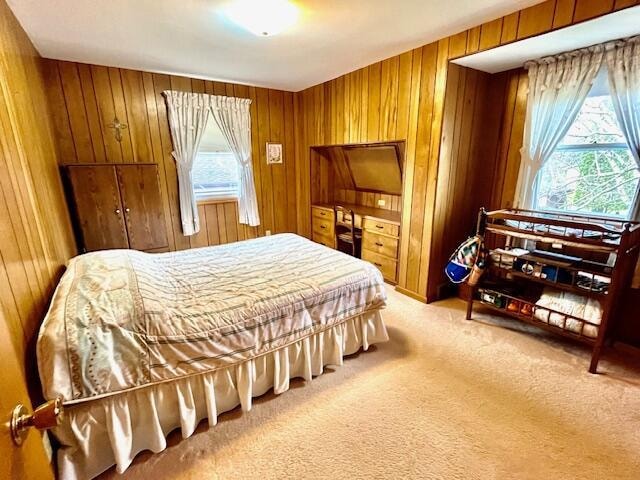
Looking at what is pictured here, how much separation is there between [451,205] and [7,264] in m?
3.14

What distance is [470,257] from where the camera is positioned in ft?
8.84

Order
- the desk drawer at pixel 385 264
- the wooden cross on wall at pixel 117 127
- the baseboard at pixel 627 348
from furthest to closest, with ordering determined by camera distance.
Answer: the desk drawer at pixel 385 264 → the wooden cross on wall at pixel 117 127 → the baseboard at pixel 627 348

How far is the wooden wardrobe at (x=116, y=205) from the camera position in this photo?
295cm

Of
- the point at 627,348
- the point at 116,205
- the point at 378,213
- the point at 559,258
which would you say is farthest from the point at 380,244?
the point at 116,205

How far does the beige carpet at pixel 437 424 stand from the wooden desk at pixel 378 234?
123 centimetres

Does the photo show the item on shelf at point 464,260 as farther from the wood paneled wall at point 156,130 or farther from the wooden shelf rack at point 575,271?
the wood paneled wall at point 156,130

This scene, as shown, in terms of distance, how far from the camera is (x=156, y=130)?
11.6ft

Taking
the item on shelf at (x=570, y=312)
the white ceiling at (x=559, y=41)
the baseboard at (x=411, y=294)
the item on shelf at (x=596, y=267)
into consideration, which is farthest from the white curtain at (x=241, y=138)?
the item on shelf at (x=596, y=267)

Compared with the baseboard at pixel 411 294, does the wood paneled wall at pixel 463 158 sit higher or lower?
higher

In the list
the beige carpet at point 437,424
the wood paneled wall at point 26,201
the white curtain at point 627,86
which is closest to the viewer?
the wood paneled wall at point 26,201

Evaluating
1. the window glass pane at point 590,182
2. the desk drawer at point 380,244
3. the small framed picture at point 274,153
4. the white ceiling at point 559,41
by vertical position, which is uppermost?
the white ceiling at point 559,41

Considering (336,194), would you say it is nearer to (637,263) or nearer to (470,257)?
(470,257)

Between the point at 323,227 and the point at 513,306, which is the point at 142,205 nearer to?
the point at 323,227

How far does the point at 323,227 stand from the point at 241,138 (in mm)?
1677
